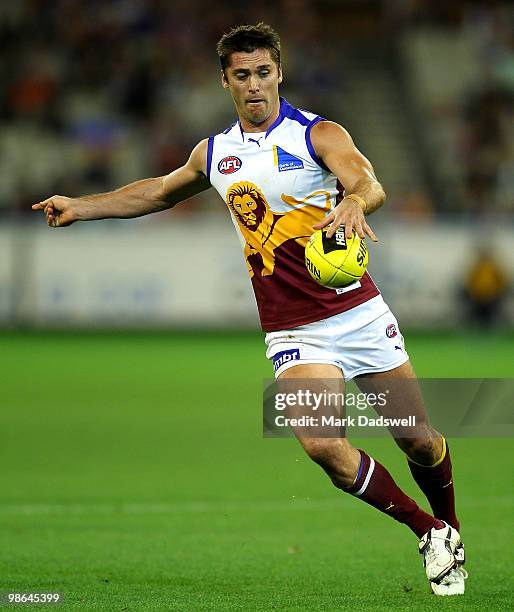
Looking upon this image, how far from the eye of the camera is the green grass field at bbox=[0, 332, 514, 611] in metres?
6.24

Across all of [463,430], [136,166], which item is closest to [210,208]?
[136,166]

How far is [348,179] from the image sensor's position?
19.9 ft

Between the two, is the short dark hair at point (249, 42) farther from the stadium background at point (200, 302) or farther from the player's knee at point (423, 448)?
the stadium background at point (200, 302)


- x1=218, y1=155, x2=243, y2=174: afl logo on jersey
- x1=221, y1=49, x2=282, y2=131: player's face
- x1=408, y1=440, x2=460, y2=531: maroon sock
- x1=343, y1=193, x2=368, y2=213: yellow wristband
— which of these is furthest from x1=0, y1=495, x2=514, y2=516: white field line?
x1=343, y1=193, x2=368, y2=213: yellow wristband

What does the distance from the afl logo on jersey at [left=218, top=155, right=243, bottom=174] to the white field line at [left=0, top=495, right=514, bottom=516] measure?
9.66 ft

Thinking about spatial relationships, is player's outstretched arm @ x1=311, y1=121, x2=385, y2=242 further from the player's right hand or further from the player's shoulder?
the player's right hand

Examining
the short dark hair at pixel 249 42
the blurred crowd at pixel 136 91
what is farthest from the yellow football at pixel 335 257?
the blurred crowd at pixel 136 91

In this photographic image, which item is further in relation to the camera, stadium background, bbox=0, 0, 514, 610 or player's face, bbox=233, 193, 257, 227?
stadium background, bbox=0, 0, 514, 610

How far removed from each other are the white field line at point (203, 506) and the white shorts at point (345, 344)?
8.35 ft

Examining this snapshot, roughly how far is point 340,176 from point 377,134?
22272mm

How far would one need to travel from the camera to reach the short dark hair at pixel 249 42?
643 centimetres

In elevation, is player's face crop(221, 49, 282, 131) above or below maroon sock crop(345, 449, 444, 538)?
above

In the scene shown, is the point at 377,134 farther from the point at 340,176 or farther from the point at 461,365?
the point at 340,176

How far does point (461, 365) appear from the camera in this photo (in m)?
17.6
